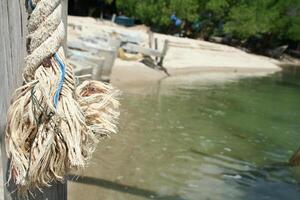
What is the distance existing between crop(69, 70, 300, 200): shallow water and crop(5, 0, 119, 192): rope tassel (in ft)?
15.2

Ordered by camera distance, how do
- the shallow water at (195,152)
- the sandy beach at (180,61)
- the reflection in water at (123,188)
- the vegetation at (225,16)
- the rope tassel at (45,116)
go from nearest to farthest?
the rope tassel at (45,116), the reflection in water at (123,188), the shallow water at (195,152), the sandy beach at (180,61), the vegetation at (225,16)

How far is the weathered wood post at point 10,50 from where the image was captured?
1536 mm

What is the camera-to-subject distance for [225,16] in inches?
1272

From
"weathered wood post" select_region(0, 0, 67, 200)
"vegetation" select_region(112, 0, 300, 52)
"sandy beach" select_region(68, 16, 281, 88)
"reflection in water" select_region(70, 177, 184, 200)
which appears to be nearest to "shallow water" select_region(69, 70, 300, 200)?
"reflection in water" select_region(70, 177, 184, 200)

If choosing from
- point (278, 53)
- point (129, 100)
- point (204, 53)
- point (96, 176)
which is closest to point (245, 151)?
point (96, 176)

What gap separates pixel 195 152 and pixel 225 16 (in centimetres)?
2399

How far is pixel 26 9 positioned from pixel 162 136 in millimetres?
8822

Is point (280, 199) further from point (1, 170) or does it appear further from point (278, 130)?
point (1, 170)

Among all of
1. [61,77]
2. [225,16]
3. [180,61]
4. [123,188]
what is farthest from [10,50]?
[225,16]

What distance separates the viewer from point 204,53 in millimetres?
25812

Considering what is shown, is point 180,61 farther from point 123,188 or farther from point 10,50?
point 10,50

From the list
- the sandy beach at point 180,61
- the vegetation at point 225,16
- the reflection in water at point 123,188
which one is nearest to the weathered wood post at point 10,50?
the reflection in water at point 123,188

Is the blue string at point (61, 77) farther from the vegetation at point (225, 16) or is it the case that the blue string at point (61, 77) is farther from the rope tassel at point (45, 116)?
the vegetation at point (225, 16)

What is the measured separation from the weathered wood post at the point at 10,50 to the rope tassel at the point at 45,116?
0.14ft
